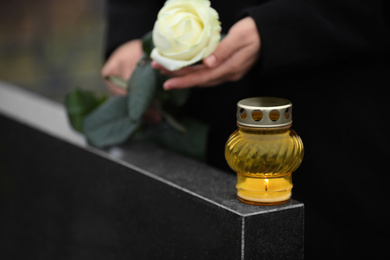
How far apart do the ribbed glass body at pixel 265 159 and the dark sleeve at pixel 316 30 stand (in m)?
0.26

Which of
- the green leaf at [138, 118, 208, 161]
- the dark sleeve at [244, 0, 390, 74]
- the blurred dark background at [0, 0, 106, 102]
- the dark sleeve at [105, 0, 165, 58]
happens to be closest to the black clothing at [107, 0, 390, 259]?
the dark sleeve at [244, 0, 390, 74]

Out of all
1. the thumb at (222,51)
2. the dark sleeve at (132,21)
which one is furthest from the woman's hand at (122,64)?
the thumb at (222,51)

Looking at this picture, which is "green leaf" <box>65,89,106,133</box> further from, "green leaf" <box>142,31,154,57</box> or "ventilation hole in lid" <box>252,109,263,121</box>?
"ventilation hole in lid" <box>252,109,263,121</box>

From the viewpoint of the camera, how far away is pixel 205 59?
1.23 m

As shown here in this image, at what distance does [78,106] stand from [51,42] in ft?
18.9

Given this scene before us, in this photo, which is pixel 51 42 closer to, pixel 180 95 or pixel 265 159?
pixel 180 95

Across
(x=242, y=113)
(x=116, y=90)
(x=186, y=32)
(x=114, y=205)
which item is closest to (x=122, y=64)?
(x=116, y=90)

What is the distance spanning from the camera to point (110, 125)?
1.56 metres

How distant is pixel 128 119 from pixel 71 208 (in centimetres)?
29

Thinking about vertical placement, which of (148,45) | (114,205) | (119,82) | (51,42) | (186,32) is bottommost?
(51,42)

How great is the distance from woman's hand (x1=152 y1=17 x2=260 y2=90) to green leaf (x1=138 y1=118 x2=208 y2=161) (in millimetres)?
288

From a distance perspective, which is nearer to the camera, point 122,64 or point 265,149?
point 265,149

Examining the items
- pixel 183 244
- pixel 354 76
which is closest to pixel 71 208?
pixel 183 244

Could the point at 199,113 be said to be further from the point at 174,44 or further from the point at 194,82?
the point at 174,44
